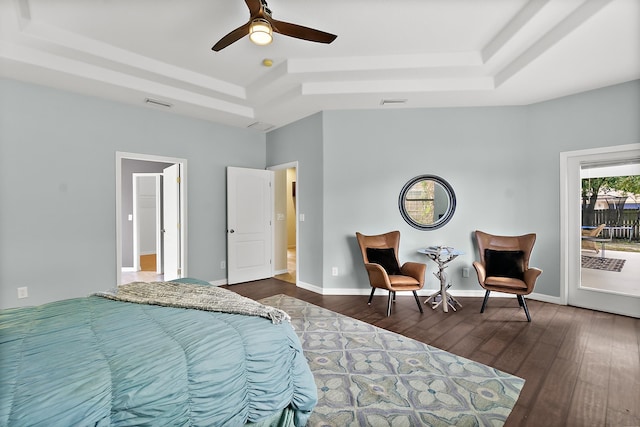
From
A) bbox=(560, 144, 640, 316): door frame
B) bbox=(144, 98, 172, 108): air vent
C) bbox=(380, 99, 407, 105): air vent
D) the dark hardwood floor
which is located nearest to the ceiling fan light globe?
bbox=(380, 99, 407, 105): air vent

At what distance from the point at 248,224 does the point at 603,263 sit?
16.5 feet

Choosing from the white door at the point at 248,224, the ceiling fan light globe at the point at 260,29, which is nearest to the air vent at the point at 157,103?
the white door at the point at 248,224

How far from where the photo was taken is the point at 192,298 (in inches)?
74.0

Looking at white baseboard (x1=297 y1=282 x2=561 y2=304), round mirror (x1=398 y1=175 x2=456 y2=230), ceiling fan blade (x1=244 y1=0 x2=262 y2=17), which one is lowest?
white baseboard (x1=297 y1=282 x2=561 y2=304)

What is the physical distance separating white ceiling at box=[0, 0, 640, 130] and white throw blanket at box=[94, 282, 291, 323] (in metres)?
2.36

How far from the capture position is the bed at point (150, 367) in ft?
3.34

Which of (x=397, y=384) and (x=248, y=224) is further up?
(x=248, y=224)

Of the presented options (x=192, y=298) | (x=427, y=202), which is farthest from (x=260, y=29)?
(x=427, y=202)

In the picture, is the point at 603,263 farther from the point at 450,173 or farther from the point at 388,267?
the point at 388,267

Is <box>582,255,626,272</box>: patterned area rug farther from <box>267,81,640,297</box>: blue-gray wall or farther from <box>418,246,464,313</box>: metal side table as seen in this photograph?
<box>418,246,464,313</box>: metal side table

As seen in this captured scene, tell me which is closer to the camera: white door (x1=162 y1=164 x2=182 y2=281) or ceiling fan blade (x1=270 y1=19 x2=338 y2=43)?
ceiling fan blade (x1=270 y1=19 x2=338 y2=43)

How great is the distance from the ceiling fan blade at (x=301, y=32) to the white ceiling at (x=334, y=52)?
1.15 feet

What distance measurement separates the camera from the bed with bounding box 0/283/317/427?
1020 millimetres

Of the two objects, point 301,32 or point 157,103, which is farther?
point 157,103
